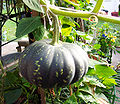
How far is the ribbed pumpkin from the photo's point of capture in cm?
38

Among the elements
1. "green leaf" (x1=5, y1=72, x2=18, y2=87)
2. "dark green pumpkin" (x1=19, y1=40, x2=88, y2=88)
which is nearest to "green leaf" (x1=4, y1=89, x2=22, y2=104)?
"green leaf" (x1=5, y1=72, x2=18, y2=87)

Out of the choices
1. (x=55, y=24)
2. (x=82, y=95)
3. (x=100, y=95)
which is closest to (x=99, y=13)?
(x=55, y=24)

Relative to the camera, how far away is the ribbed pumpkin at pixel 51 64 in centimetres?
38

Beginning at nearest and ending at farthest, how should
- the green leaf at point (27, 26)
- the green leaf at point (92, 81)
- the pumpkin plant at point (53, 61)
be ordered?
the pumpkin plant at point (53, 61) → the green leaf at point (27, 26) → the green leaf at point (92, 81)

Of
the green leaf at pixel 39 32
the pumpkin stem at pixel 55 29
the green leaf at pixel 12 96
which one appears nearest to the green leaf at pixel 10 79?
the green leaf at pixel 12 96

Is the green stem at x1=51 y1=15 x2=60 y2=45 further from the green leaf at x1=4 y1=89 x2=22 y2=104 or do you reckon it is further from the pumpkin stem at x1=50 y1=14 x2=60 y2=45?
the green leaf at x1=4 y1=89 x2=22 y2=104

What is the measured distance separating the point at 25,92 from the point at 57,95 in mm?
185

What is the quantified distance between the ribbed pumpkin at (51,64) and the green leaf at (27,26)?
103 millimetres

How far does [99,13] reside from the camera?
0.34 meters

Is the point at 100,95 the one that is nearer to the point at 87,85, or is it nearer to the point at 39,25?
A: the point at 87,85

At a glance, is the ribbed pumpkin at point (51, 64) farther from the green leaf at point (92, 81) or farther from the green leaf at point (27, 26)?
the green leaf at point (92, 81)

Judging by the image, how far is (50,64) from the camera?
1.28 ft

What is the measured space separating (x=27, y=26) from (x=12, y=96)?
382mm

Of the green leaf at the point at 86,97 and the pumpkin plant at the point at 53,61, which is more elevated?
the pumpkin plant at the point at 53,61
